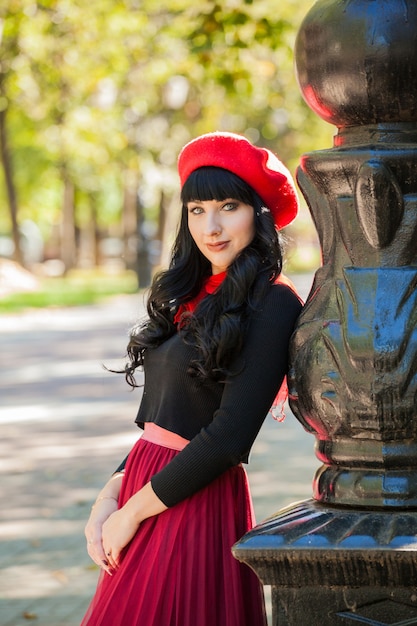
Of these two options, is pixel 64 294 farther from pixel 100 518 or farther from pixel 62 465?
pixel 100 518

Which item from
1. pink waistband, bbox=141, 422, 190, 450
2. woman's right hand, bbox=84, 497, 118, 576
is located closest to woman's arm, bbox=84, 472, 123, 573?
woman's right hand, bbox=84, 497, 118, 576

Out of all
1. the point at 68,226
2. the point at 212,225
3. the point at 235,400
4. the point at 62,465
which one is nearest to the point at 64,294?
the point at 68,226

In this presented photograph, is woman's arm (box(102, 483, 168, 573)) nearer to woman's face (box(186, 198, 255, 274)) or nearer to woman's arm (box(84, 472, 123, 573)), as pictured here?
woman's arm (box(84, 472, 123, 573))

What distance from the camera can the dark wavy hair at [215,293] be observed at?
2.57 m

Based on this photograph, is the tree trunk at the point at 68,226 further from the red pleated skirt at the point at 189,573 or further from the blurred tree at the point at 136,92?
the red pleated skirt at the point at 189,573

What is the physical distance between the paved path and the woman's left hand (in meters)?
0.66

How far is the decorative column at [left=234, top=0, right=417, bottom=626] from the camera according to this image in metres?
2.07

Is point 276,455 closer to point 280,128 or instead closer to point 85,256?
point 280,128

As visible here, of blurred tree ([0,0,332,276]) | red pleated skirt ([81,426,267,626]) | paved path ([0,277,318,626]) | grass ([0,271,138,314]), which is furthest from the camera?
grass ([0,271,138,314])

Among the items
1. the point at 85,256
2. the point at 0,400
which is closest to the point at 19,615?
the point at 0,400

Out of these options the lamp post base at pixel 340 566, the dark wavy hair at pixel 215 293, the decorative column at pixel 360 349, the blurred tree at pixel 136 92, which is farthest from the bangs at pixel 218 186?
the blurred tree at pixel 136 92

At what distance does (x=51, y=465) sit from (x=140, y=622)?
6.30 meters

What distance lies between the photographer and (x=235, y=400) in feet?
8.26

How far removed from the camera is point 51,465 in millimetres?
8836
